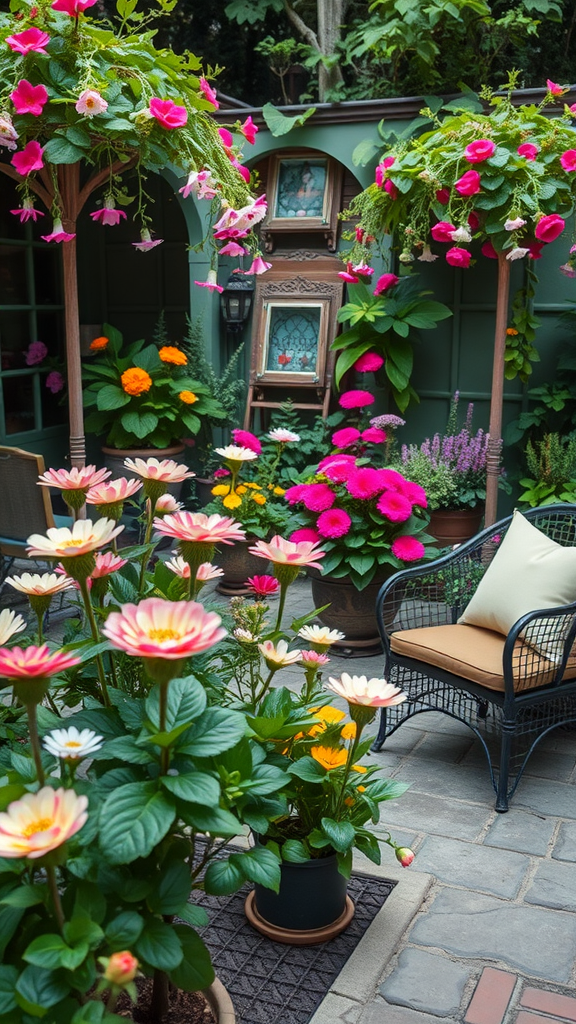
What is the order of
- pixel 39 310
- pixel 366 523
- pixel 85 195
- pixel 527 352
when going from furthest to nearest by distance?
pixel 39 310, pixel 527 352, pixel 366 523, pixel 85 195

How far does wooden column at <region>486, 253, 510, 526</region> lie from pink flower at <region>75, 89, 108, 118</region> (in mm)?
2195

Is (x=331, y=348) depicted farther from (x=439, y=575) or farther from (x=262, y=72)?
(x=262, y=72)

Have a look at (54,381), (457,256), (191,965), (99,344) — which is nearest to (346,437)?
(457,256)

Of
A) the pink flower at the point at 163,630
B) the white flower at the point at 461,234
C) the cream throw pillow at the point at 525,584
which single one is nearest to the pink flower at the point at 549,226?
the white flower at the point at 461,234

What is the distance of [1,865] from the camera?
1.36m

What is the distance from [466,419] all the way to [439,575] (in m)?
2.26

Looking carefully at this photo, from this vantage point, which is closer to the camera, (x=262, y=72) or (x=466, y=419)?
(x=466, y=419)

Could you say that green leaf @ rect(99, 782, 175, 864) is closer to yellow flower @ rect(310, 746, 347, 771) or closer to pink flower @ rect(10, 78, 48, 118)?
yellow flower @ rect(310, 746, 347, 771)

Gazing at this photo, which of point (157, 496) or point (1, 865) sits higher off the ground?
point (157, 496)

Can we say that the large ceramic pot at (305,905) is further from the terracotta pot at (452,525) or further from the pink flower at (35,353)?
the pink flower at (35,353)

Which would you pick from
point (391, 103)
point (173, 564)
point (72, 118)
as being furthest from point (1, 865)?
point (391, 103)

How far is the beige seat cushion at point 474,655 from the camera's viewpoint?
3115 mm

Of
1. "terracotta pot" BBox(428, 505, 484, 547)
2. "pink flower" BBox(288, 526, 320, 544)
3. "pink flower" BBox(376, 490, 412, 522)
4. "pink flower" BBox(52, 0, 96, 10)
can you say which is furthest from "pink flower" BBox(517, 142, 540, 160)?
"terracotta pot" BBox(428, 505, 484, 547)

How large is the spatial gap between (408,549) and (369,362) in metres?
1.90
